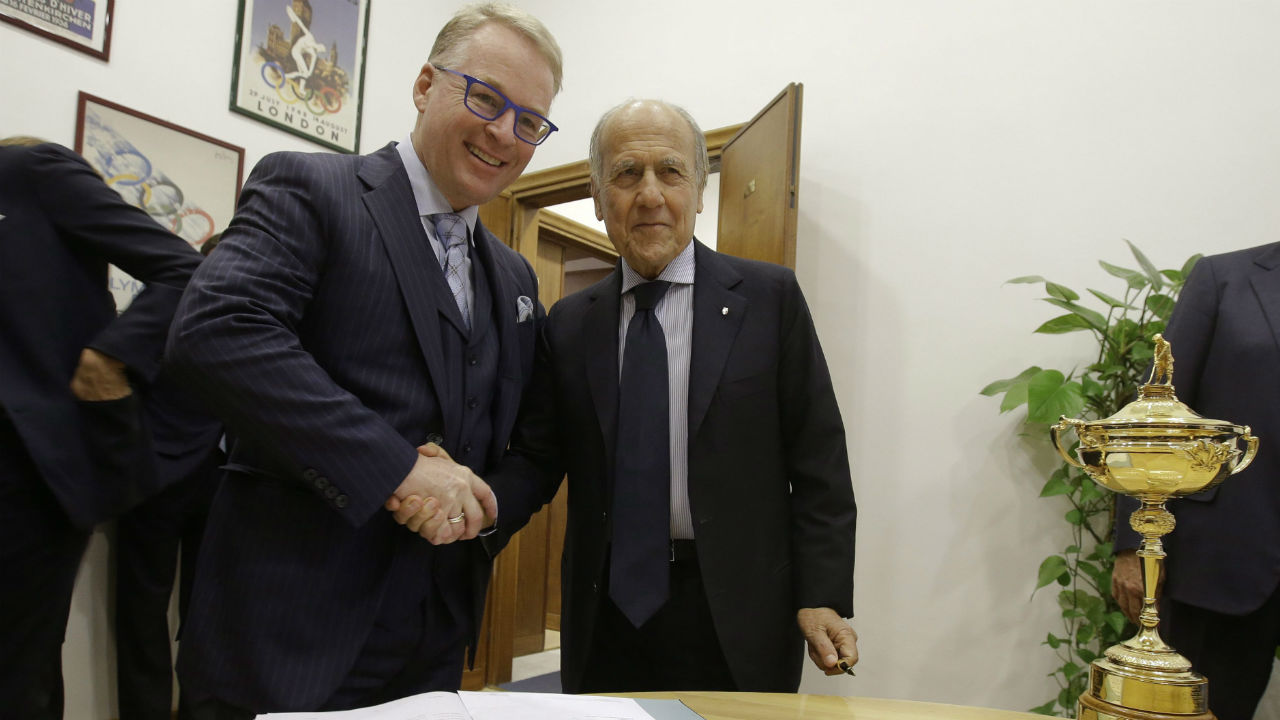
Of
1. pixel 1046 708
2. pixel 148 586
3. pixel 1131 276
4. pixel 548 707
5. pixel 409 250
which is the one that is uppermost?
pixel 1131 276

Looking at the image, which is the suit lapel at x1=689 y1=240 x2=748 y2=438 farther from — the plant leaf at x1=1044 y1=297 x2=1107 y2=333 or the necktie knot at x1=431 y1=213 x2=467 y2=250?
the plant leaf at x1=1044 y1=297 x2=1107 y2=333

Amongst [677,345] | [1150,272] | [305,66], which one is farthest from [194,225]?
[1150,272]

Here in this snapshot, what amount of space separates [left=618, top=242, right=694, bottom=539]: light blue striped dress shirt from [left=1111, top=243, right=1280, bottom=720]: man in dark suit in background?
111 cm

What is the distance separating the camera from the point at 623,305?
165 cm

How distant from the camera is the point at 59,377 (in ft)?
5.49

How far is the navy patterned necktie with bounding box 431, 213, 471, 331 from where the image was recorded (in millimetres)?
1255

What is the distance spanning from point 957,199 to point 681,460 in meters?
1.85

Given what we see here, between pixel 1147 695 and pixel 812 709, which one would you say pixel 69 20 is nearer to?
pixel 812 709

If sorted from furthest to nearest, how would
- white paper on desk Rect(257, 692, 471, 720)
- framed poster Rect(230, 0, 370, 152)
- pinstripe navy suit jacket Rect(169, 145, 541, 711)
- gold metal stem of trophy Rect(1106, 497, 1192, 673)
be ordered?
framed poster Rect(230, 0, 370, 152) < pinstripe navy suit jacket Rect(169, 145, 541, 711) < gold metal stem of trophy Rect(1106, 497, 1192, 673) < white paper on desk Rect(257, 692, 471, 720)

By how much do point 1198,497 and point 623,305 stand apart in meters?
1.33

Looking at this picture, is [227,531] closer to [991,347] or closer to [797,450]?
[797,450]

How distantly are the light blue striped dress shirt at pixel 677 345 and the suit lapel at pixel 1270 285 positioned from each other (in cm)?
130

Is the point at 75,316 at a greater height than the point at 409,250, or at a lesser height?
lesser

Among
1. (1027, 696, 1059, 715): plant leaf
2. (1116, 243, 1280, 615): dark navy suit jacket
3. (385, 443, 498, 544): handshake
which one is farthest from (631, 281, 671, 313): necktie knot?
(1027, 696, 1059, 715): plant leaf
